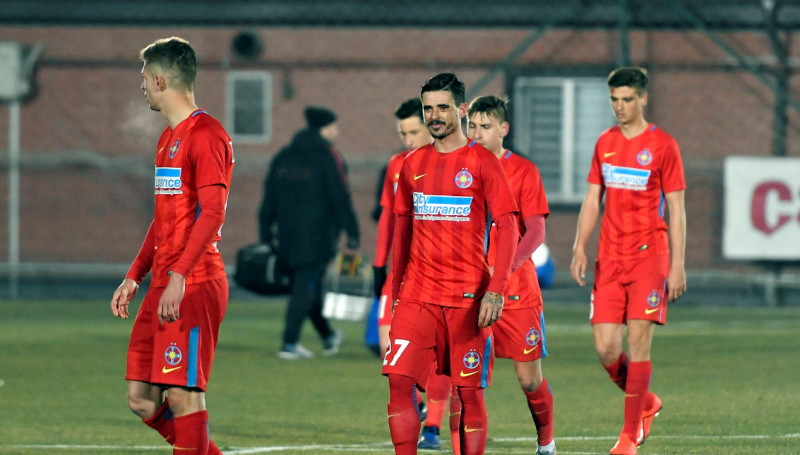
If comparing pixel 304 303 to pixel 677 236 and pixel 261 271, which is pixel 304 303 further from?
pixel 677 236

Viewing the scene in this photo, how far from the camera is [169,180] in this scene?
624 centimetres

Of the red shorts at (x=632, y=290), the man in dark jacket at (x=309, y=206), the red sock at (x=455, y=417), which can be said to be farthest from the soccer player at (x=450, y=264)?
the man in dark jacket at (x=309, y=206)

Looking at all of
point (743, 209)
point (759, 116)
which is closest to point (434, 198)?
point (743, 209)

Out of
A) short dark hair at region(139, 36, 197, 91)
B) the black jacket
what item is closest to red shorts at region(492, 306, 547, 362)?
short dark hair at region(139, 36, 197, 91)

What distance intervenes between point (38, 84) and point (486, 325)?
641 inches

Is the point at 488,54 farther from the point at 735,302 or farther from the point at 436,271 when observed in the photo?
the point at 436,271

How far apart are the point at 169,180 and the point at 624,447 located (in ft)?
9.45

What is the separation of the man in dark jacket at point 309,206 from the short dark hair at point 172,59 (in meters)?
7.10

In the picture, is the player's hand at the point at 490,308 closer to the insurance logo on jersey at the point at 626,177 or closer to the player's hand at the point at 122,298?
the player's hand at the point at 122,298

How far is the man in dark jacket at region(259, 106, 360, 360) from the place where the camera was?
1352 cm

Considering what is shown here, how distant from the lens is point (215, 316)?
248 inches

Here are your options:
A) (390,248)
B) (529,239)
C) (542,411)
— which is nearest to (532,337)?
Answer: (542,411)

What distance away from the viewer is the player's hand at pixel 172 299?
19.5 ft

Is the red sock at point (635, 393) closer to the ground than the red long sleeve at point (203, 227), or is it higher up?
closer to the ground
